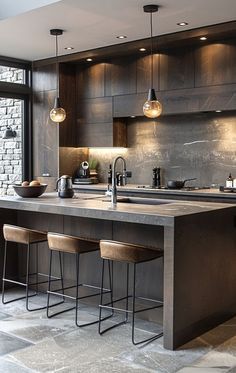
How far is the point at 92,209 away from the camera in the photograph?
3.96 metres

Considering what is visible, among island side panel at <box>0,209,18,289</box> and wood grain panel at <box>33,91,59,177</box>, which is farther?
wood grain panel at <box>33,91,59,177</box>

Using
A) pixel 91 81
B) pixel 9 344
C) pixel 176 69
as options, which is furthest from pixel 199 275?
pixel 91 81

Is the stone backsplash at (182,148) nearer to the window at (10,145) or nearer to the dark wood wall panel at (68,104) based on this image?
the dark wood wall panel at (68,104)

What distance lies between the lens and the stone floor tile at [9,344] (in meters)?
3.54

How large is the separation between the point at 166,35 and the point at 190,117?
45.4 inches

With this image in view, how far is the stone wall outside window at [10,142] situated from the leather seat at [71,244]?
3417 millimetres

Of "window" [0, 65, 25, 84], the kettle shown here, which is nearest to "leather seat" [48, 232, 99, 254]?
the kettle

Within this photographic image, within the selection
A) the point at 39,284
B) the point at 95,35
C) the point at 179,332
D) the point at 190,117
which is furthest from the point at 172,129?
the point at 179,332

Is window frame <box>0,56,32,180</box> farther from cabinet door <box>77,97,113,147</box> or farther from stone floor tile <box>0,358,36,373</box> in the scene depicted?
stone floor tile <box>0,358,36,373</box>

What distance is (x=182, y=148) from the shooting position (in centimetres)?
657

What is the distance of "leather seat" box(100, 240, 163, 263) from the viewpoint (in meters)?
3.63

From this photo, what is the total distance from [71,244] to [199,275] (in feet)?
3.54

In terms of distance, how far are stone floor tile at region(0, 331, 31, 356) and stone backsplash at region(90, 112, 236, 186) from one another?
3.45m

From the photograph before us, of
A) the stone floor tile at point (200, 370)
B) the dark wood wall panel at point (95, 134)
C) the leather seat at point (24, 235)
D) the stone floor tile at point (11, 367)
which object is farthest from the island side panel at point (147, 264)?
the dark wood wall panel at point (95, 134)
